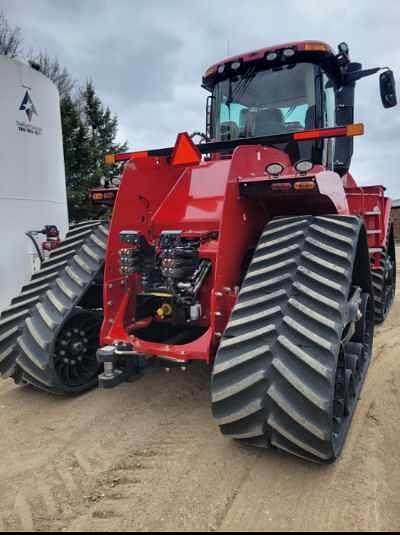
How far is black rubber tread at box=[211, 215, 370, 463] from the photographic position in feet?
7.59

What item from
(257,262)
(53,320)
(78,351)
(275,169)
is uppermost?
(275,169)

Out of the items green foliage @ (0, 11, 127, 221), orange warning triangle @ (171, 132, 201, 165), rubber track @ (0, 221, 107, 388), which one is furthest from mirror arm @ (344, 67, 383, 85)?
green foliage @ (0, 11, 127, 221)

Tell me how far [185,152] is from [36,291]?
70.5 inches

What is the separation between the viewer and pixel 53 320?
3.52 m

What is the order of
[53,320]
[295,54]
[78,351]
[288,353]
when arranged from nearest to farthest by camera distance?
[288,353] < [53,320] < [78,351] < [295,54]

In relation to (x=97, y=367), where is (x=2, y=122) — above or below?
above

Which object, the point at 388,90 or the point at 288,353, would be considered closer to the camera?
the point at 288,353

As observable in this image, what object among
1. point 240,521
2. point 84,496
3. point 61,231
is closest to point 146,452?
point 84,496

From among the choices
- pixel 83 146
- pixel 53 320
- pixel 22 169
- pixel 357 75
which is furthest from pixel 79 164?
pixel 53 320

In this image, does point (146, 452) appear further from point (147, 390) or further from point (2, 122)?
point (2, 122)

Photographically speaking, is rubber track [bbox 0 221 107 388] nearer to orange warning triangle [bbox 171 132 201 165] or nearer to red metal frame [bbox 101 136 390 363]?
red metal frame [bbox 101 136 390 363]

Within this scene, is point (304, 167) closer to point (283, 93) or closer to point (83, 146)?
point (283, 93)

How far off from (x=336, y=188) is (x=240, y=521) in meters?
2.35

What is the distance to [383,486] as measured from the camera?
2.38 meters
